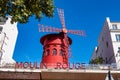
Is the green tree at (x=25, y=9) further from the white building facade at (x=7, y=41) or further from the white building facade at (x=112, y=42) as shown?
the white building facade at (x=7, y=41)

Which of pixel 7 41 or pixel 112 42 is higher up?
pixel 7 41

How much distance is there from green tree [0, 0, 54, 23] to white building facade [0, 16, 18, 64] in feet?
74.2

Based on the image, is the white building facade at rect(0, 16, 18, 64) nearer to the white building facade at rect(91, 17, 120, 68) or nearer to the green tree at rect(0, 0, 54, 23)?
the white building facade at rect(91, 17, 120, 68)

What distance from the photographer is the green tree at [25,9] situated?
1067 centimetres

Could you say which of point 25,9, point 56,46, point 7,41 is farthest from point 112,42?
point 25,9

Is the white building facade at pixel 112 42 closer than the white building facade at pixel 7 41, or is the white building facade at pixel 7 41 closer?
the white building facade at pixel 112 42

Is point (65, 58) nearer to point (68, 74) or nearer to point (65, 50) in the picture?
point (65, 50)

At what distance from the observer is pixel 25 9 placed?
10.8 m

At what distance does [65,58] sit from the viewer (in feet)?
105

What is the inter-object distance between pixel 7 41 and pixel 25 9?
25990mm

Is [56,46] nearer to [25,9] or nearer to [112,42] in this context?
[112,42]

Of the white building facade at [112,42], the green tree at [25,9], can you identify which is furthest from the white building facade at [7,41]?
the green tree at [25,9]

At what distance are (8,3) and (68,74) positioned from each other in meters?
17.4

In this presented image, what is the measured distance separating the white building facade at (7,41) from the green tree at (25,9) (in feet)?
74.2
